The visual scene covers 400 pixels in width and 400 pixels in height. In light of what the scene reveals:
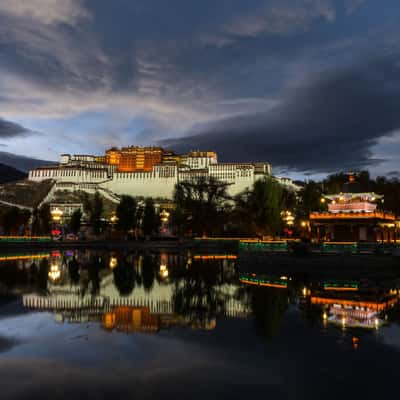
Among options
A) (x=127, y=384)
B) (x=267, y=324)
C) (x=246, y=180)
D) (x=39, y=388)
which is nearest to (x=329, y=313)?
(x=267, y=324)

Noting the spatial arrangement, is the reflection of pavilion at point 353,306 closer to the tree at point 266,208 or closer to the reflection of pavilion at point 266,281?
the reflection of pavilion at point 266,281

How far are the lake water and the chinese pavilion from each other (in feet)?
59.6

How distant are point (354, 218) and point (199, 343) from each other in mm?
29261

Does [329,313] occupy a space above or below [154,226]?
below

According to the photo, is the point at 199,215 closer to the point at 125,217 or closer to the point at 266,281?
the point at 125,217

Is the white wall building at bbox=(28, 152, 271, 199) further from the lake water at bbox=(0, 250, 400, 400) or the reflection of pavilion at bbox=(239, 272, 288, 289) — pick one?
the lake water at bbox=(0, 250, 400, 400)

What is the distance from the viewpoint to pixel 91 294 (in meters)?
17.8

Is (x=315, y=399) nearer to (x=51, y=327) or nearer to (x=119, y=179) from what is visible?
(x=51, y=327)

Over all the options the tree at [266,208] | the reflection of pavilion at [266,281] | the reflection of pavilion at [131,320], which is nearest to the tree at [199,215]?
the tree at [266,208]

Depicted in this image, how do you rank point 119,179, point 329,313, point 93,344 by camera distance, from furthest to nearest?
point 119,179 → point 329,313 → point 93,344

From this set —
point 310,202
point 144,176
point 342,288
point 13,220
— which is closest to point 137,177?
point 144,176

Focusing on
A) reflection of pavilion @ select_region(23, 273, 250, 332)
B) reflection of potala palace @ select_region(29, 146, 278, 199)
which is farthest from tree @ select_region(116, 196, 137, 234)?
reflection of pavilion @ select_region(23, 273, 250, 332)

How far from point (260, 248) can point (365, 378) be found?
23.7 meters

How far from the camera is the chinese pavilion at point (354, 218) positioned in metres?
36.4
